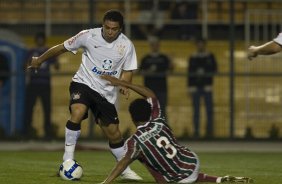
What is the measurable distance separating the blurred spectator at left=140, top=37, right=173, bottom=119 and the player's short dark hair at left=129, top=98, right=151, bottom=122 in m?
11.7

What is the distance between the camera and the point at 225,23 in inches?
989

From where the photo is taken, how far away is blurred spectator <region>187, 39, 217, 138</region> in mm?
23047

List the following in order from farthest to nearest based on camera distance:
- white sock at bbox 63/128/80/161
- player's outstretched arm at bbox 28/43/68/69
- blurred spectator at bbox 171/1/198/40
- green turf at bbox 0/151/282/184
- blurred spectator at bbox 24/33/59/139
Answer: blurred spectator at bbox 171/1/198/40
blurred spectator at bbox 24/33/59/139
player's outstretched arm at bbox 28/43/68/69
green turf at bbox 0/151/282/184
white sock at bbox 63/128/80/161

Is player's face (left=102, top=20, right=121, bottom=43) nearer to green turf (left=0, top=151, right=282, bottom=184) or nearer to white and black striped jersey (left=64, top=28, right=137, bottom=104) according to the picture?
white and black striped jersey (left=64, top=28, right=137, bottom=104)

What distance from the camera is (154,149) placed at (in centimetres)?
1127

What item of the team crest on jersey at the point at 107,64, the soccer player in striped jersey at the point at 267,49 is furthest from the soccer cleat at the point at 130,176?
the soccer player in striped jersey at the point at 267,49

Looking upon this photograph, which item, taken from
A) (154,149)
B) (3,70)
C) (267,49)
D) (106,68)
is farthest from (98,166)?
(3,70)

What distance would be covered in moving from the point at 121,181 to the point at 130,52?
175 cm

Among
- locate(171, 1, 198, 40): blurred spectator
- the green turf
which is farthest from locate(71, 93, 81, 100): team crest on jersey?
locate(171, 1, 198, 40): blurred spectator

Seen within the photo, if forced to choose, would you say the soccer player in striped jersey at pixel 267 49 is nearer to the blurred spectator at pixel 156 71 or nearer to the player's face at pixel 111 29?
the player's face at pixel 111 29

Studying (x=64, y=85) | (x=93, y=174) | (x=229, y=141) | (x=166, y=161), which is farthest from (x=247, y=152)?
(x=166, y=161)

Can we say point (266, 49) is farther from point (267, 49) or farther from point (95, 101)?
point (95, 101)

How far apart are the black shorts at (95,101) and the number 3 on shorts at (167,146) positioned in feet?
6.43

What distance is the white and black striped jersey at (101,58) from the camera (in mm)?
13055
